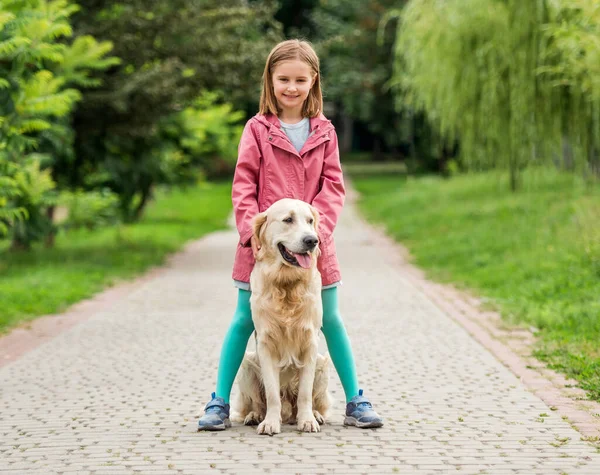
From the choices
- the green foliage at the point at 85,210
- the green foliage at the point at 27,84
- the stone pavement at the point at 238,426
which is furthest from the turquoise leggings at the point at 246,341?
the green foliage at the point at 85,210

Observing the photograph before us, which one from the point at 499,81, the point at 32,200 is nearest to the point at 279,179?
the point at 32,200

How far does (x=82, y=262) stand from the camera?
56.1ft

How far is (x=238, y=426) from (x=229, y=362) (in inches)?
15.4

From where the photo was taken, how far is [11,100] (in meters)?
9.73

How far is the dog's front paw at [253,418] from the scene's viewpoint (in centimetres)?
605

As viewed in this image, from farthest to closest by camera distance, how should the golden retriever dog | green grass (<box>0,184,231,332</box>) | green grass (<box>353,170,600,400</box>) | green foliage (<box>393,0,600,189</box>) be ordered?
green foliage (<box>393,0,600,189</box>)
green grass (<box>0,184,231,332</box>)
green grass (<box>353,170,600,400</box>)
the golden retriever dog

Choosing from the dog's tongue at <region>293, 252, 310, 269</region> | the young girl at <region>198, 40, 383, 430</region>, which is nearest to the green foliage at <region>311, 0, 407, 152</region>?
the young girl at <region>198, 40, 383, 430</region>

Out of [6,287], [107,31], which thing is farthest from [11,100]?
[107,31]

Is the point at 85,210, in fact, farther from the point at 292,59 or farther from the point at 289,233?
the point at 289,233

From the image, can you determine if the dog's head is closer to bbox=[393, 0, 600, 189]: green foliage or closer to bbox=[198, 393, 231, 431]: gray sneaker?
bbox=[198, 393, 231, 431]: gray sneaker

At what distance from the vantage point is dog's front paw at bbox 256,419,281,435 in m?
5.70

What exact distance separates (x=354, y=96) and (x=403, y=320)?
39934 millimetres

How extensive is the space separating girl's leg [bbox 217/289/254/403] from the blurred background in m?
3.03

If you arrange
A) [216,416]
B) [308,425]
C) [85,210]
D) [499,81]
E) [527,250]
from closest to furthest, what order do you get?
[308,425] → [216,416] → [527,250] → [85,210] → [499,81]
